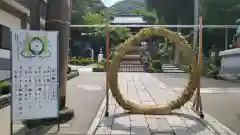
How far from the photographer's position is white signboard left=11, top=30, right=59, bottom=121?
5.54 metres

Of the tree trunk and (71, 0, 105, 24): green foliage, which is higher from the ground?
(71, 0, 105, 24): green foliage

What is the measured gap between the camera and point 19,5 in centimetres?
1602

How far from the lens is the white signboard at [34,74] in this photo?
5.54 metres

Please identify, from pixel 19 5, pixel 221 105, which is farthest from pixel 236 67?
pixel 19 5

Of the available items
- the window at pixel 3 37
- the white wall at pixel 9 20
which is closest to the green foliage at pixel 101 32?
the white wall at pixel 9 20

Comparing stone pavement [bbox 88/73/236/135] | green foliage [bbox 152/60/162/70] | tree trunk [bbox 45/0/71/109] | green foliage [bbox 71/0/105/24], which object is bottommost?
stone pavement [bbox 88/73/236/135]

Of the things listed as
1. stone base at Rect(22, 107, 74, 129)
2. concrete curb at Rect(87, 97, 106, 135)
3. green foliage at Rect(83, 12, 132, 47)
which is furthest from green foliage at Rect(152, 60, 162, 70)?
stone base at Rect(22, 107, 74, 129)

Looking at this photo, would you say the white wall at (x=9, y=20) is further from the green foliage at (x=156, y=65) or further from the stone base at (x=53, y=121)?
the green foliage at (x=156, y=65)

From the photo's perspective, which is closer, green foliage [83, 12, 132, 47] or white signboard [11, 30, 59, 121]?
white signboard [11, 30, 59, 121]

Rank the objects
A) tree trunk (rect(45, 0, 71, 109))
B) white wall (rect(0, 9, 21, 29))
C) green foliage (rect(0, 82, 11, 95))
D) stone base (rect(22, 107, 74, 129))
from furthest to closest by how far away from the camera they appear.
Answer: white wall (rect(0, 9, 21, 29)), green foliage (rect(0, 82, 11, 95)), tree trunk (rect(45, 0, 71, 109)), stone base (rect(22, 107, 74, 129))

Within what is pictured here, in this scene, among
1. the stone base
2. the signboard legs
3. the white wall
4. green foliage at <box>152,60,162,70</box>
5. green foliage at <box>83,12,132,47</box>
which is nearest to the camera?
the signboard legs

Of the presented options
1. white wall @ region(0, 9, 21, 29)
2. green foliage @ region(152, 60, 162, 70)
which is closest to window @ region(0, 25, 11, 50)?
white wall @ region(0, 9, 21, 29)

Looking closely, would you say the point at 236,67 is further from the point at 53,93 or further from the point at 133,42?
the point at 53,93

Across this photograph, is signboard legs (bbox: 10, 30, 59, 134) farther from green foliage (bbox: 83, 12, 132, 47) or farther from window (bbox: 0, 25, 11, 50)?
green foliage (bbox: 83, 12, 132, 47)
